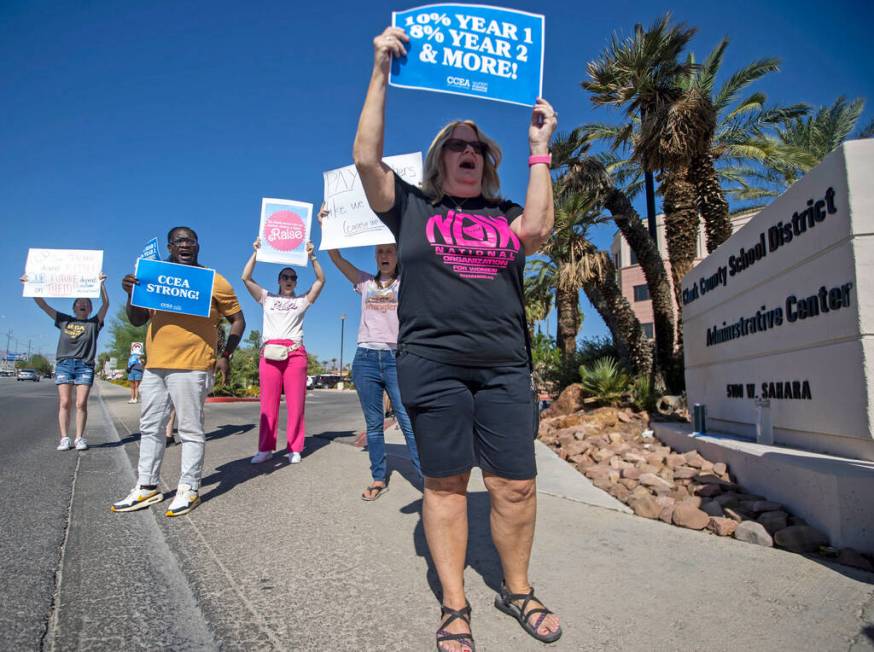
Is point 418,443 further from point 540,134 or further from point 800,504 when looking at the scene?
point 800,504

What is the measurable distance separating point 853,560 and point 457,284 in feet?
8.14

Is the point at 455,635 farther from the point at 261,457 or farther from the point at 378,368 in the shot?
the point at 261,457

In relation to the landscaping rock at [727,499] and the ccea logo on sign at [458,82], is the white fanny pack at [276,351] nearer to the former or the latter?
the ccea logo on sign at [458,82]

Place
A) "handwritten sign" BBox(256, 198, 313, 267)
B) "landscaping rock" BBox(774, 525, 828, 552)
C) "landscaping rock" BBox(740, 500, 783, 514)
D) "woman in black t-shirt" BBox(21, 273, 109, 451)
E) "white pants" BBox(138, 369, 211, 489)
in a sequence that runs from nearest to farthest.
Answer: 1. "landscaping rock" BBox(774, 525, 828, 552)
2. "landscaping rock" BBox(740, 500, 783, 514)
3. "white pants" BBox(138, 369, 211, 489)
4. "handwritten sign" BBox(256, 198, 313, 267)
5. "woman in black t-shirt" BBox(21, 273, 109, 451)

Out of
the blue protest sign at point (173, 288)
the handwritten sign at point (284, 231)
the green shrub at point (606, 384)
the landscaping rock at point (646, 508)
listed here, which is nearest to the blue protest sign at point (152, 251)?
the blue protest sign at point (173, 288)

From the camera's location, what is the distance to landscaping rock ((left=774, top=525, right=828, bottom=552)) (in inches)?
108

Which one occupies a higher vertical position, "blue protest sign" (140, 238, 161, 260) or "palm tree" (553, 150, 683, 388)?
"palm tree" (553, 150, 683, 388)

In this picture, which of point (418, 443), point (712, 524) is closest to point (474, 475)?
point (712, 524)

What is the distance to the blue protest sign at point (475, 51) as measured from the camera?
2279 millimetres

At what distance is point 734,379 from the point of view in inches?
215

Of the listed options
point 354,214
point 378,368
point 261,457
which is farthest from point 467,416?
point 261,457

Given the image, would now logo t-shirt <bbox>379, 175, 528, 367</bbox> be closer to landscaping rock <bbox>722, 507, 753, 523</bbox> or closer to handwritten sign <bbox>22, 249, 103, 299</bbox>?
landscaping rock <bbox>722, 507, 753, 523</bbox>

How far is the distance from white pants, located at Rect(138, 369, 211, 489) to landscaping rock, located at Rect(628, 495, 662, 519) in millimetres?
2878

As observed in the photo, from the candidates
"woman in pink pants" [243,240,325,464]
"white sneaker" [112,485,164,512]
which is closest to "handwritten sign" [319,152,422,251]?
"woman in pink pants" [243,240,325,464]
